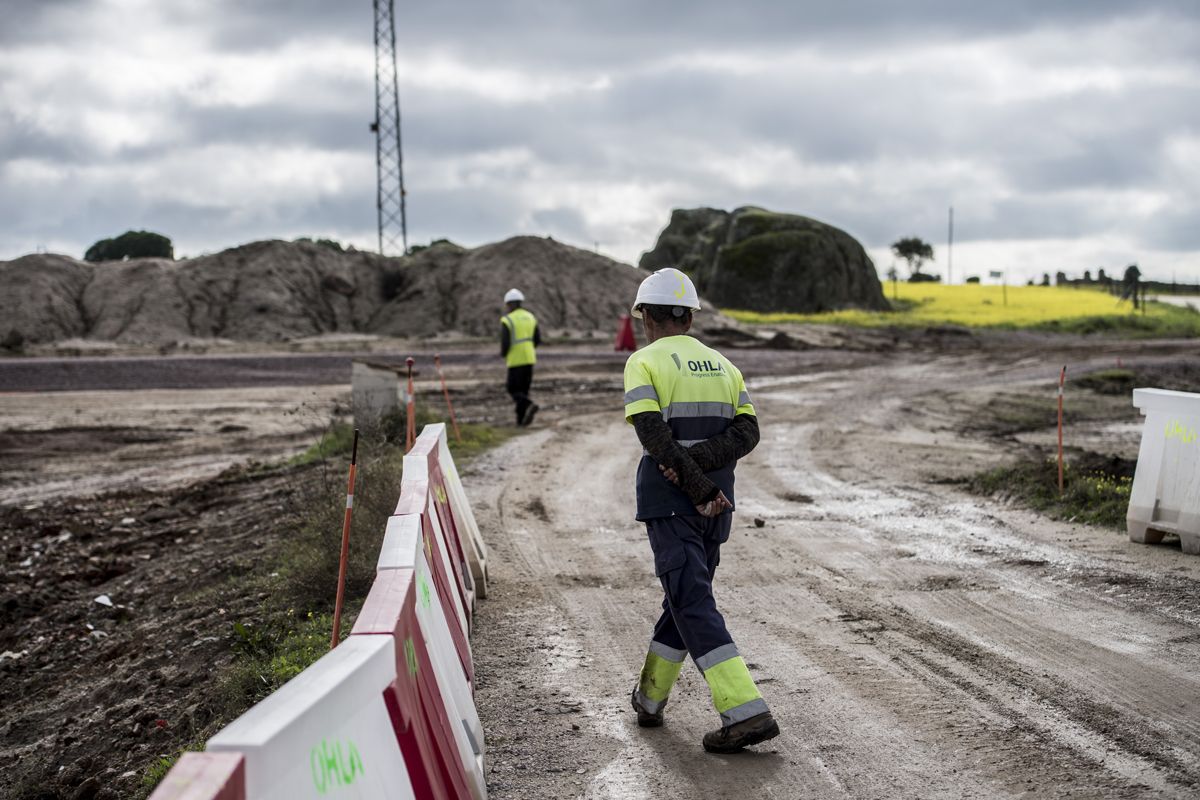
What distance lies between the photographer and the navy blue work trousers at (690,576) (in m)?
5.33

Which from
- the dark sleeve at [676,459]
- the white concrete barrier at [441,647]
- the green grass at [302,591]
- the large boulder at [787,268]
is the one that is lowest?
the green grass at [302,591]

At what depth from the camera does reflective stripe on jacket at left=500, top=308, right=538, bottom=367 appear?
17859 millimetres

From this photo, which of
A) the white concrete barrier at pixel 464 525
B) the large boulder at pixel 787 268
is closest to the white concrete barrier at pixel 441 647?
the white concrete barrier at pixel 464 525

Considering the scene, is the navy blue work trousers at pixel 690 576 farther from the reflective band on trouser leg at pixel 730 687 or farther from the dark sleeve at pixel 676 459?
the dark sleeve at pixel 676 459

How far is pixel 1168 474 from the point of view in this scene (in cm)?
952

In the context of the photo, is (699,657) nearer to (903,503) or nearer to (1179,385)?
(903,503)

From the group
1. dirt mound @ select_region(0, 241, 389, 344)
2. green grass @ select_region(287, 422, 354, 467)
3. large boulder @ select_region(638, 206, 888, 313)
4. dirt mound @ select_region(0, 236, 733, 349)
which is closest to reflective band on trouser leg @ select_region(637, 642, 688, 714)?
green grass @ select_region(287, 422, 354, 467)

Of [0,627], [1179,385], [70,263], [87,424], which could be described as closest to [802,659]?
[0,627]

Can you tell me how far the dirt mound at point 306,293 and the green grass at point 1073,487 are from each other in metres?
39.4

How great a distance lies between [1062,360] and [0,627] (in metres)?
29.2

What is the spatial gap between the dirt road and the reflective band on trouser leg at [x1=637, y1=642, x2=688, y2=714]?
158 mm

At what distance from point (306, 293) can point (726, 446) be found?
5574cm

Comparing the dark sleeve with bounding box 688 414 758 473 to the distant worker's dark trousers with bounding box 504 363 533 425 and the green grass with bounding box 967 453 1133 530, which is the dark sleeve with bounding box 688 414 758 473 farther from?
the distant worker's dark trousers with bounding box 504 363 533 425

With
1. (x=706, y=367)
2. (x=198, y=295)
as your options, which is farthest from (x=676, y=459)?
(x=198, y=295)
